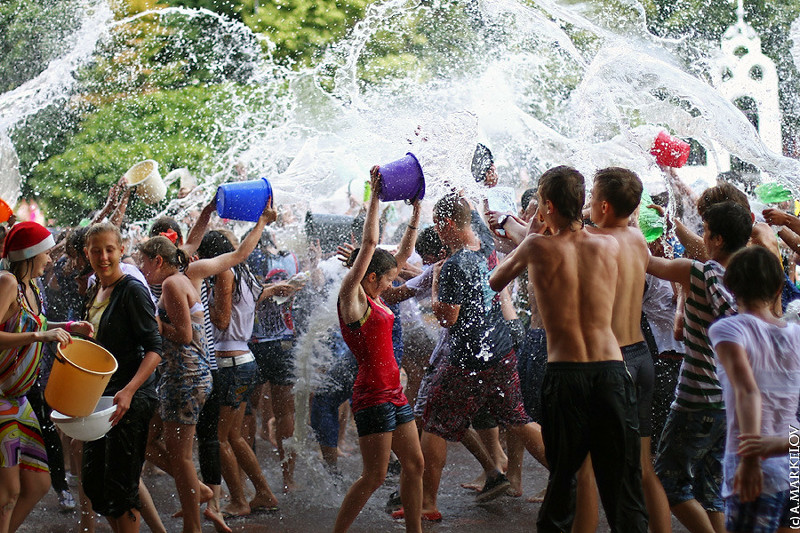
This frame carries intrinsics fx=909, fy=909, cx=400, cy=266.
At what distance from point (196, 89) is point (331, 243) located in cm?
720

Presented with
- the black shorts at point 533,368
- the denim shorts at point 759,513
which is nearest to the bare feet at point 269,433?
the black shorts at point 533,368

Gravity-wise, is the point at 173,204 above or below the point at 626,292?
below

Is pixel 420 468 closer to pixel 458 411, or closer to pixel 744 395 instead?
pixel 458 411

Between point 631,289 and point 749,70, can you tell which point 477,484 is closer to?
point 631,289

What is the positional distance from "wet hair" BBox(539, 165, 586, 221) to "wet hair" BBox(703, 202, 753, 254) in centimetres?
63

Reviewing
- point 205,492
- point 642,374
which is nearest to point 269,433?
point 205,492

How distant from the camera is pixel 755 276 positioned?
3.11 meters

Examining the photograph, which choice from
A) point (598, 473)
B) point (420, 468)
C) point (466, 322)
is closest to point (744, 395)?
point (598, 473)

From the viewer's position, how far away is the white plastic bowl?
12.6 feet

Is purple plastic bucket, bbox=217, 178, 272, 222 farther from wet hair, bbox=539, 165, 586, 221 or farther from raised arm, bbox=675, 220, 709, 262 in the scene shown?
raised arm, bbox=675, 220, 709, 262

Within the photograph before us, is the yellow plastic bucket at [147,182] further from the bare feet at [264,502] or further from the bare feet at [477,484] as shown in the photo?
the bare feet at [477,484]

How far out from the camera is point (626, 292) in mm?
3758

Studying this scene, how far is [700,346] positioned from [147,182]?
154 inches

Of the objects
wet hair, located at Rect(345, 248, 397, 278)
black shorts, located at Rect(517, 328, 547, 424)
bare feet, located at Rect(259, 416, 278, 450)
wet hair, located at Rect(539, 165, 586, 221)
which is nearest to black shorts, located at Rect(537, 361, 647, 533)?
wet hair, located at Rect(539, 165, 586, 221)
